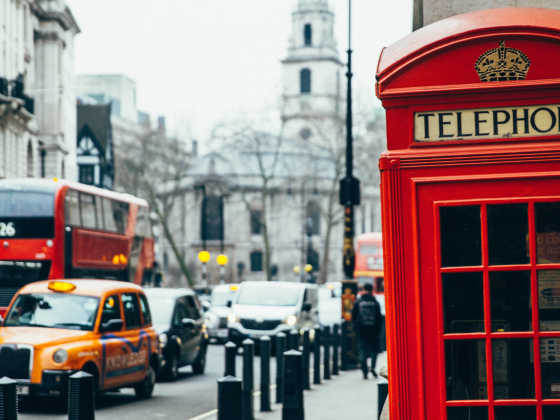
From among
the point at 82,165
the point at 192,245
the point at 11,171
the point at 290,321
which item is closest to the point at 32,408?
the point at 290,321

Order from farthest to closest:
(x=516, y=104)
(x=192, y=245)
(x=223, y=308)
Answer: (x=192, y=245), (x=223, y=308), (x=516, y=104)

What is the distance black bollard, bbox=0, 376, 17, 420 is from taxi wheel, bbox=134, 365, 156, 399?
6633 millimetres

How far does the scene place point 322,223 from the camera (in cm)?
9100

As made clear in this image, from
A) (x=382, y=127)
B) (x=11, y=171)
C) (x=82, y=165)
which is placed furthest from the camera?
(x=382, y=127)

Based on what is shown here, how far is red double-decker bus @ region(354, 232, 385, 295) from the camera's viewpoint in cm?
3909

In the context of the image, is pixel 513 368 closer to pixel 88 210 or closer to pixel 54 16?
pixel 88 210

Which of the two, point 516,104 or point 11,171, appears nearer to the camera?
point 516,104

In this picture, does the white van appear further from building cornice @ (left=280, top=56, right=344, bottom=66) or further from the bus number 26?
building cornice @ (left=280, top=56, right=344, bottom=66)

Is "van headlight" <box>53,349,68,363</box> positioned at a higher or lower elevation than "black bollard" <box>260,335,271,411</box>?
higher

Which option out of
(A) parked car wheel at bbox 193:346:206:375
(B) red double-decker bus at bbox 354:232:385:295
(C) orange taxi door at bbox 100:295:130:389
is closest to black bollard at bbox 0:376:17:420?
(C) orange taxi door at bbox 100:295:130:389

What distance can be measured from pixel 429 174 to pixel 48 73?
45.8 metres

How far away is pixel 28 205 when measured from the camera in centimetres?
1981

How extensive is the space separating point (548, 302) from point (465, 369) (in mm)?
501

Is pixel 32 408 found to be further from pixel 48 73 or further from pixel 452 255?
pixel 48 73
